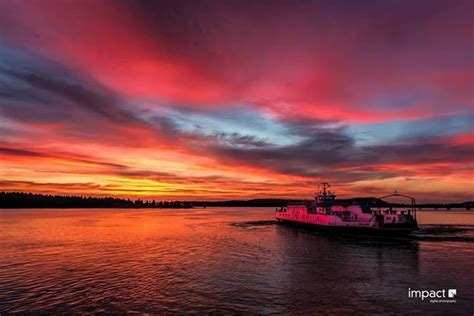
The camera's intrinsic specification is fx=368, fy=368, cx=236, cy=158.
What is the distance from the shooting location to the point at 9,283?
3102 cm

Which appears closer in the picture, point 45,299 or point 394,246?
point 45,299

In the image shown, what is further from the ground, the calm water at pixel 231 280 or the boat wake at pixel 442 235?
the boat wake at pixel 442 235

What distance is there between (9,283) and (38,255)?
706 inches

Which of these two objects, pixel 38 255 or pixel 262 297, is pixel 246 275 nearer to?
pixel 262 297

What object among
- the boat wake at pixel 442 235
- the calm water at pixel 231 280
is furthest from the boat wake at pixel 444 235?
the calm water at pixel 231 280

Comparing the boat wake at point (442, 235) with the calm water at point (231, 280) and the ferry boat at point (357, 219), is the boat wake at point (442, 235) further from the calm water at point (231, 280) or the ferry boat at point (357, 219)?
the calm water at point (231, 280)

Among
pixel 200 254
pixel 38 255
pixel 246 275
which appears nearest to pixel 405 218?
pixel 200 254

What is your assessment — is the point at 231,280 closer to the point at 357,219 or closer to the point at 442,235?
the point at 357,219

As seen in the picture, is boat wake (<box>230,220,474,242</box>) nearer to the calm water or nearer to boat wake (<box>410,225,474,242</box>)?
boat wake (<box>410,225,474,242</box>)

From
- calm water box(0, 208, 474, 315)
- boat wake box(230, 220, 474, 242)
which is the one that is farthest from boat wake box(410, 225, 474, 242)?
calm water box(0, 208, 474, 315)

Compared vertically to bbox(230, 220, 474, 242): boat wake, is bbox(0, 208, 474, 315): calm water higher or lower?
lower

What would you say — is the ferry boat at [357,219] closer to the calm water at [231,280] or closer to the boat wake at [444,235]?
the boat wake at [444,235]

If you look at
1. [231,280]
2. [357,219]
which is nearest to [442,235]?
[357,219]

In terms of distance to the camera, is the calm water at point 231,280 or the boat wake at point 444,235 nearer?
the calm water at point 231,280
